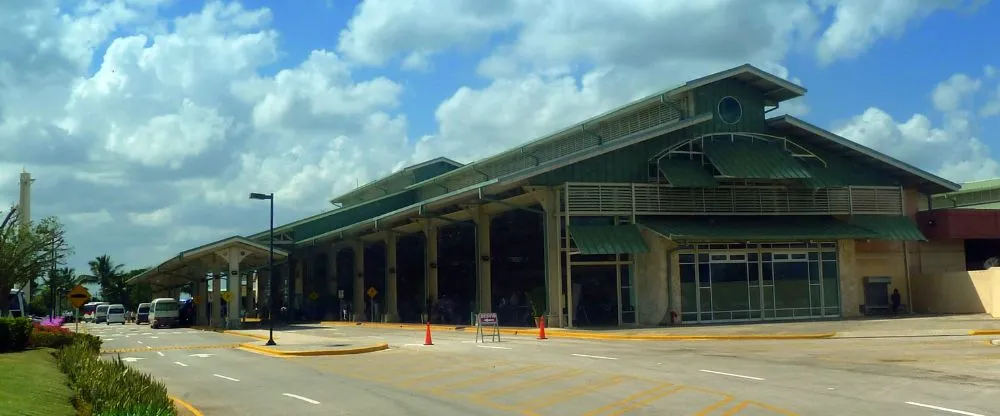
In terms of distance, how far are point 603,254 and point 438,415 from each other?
25940 millimetres

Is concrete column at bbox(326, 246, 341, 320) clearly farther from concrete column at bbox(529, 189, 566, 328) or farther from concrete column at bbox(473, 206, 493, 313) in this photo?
concrete column at bbox(529, 189, 566, 328)

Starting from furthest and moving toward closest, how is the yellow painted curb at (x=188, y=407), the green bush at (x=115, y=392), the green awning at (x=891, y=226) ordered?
the green awning at (x=891, y=226)
the yellow painted curb at (x=188, y=407)
the green bush at (x=115, y=392)

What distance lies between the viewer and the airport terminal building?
38875mm

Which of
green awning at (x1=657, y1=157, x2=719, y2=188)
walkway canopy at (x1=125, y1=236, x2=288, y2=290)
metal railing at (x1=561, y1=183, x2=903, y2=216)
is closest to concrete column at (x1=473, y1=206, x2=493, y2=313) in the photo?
metal railing at (x1=561, y1=183, x2=903, y2=216)

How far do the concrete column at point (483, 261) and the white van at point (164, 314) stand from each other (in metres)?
28.3

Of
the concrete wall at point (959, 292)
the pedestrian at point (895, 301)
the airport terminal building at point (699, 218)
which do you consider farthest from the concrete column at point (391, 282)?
the concrete wall at point (959, 292)

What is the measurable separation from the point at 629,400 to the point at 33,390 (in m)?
9.08

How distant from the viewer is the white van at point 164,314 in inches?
2478

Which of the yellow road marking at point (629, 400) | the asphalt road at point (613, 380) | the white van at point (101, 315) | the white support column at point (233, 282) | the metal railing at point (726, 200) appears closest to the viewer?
the yellow road marking at point (629, 400)

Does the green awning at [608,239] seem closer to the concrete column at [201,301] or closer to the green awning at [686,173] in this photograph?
the green awning at [686,173]

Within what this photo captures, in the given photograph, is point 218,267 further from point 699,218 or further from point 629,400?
point 629,400

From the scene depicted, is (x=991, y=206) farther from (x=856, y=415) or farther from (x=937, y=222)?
(x=856, y=415)

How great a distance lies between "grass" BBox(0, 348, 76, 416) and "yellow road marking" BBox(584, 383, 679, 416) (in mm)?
7276

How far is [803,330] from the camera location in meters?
32.8
